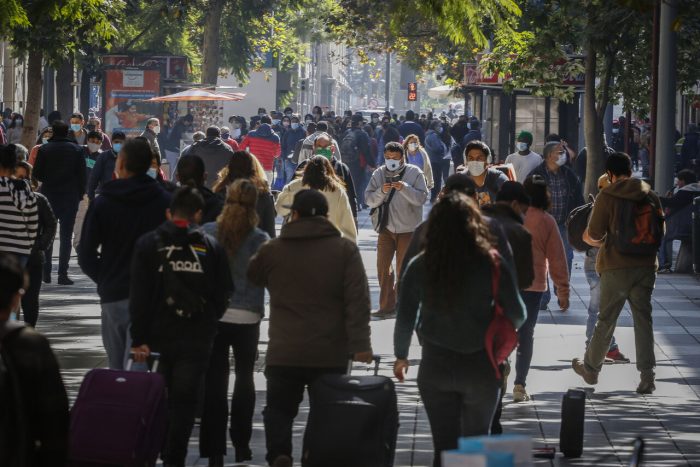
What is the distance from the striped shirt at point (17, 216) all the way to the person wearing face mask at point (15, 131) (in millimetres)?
16178

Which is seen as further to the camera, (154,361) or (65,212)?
(65,212)

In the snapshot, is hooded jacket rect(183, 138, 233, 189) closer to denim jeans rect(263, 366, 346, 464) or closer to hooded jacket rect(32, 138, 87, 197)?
hooded jacket rect(32, 138, 87, 197)

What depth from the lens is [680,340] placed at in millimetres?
13641

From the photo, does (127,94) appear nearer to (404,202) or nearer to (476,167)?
(404,202)

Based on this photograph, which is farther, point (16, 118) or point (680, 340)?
point (16, 118)

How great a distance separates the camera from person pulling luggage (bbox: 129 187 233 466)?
759 cm

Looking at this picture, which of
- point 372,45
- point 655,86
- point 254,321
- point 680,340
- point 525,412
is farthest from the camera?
point 372,45

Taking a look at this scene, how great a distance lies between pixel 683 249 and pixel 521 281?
1128 cm

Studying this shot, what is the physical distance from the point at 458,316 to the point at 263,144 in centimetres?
2275

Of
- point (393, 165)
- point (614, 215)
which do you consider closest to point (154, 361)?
point (614, 215)

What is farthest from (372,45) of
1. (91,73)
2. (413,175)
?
(413,175)

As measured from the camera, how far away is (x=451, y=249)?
6.81m

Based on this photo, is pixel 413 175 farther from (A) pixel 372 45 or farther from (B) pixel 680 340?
(A) pixel 372 45

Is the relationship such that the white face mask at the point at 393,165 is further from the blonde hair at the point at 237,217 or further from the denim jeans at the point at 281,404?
the denim jeans at the point at 281,404
